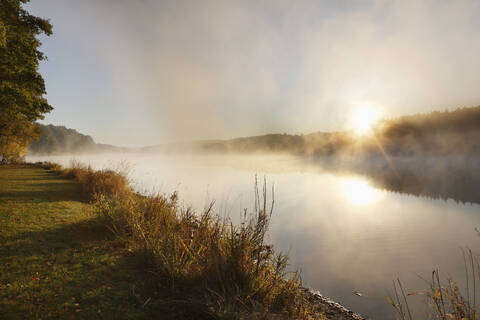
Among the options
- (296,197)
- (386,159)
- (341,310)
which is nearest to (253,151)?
(386,159)

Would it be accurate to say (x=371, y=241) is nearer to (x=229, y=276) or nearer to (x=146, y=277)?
(x=229, y=276)

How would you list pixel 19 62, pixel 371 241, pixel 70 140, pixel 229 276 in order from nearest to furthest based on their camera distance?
pixel 229 276, pixel 371 241, pixel 19 62, pixel 70 140

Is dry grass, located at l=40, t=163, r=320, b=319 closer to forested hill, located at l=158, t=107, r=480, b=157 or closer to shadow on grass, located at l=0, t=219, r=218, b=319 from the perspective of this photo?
shadow on grass, located at l=0, t=219, r=218, b=319

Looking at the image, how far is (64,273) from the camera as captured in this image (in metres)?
2.90

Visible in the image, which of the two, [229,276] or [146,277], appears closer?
[229,276]

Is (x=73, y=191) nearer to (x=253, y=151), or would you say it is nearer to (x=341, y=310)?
(x=341, y=310)

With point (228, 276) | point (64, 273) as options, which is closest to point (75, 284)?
point (64, 273)

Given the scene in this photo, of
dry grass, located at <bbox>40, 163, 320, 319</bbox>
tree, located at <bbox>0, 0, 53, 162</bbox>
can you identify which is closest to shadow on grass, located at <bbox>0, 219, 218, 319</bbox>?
dry grass, located at <bbox>40, 163, 320, 319</bbox>

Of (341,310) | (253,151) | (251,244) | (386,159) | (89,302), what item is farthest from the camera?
(253,151)

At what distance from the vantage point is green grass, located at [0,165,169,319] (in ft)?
7.26

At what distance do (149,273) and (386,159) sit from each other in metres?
69.9

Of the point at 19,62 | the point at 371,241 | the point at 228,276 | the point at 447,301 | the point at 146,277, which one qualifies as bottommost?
the point at 371,241

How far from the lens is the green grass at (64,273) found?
2.21 meters

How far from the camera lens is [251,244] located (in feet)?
9.23
